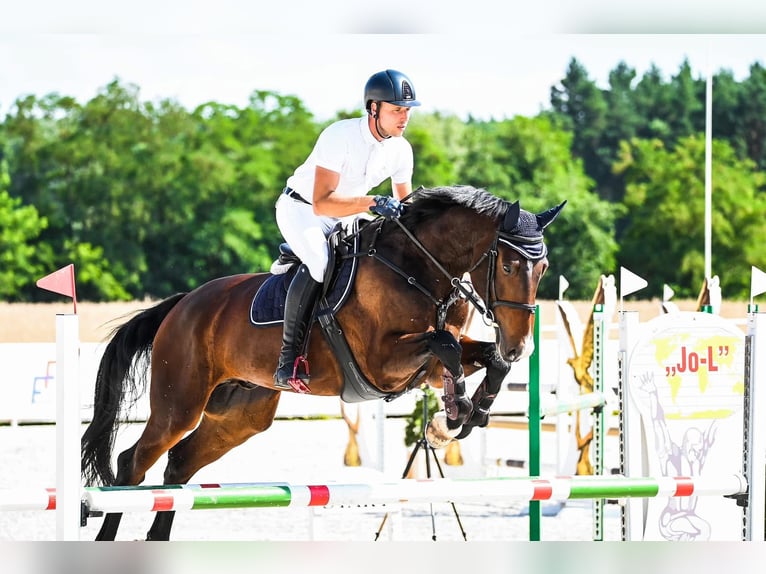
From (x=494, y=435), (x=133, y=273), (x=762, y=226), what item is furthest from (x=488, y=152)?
(x=494, y=435)

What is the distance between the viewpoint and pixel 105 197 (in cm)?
2778

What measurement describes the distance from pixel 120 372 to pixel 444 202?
5.40 ft

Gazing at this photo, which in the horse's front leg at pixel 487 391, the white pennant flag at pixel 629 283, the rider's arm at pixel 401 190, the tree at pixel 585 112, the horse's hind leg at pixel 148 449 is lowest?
the horse's hind leg at pixel 148 449

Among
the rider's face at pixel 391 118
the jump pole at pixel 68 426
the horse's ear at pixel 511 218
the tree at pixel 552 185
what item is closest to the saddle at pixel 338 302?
the rider's face at pixel 391 118

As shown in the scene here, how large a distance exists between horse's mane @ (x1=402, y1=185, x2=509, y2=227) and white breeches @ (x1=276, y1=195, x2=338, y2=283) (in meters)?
0.32

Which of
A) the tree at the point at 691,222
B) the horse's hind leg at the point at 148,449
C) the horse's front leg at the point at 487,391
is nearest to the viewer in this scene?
the horse's front leg at the point at 487,391

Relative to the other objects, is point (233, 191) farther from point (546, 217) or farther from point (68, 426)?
point (68, 426)

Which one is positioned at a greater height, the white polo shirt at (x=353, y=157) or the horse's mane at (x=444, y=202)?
the white polo shirt at (x=353, y=157)

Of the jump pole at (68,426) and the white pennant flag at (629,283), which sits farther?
the white pennant flag at (629,283)

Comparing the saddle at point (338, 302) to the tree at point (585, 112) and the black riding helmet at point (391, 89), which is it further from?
the tree at point (585, 112)

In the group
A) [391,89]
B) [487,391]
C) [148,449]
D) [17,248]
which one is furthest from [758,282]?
[17,248]

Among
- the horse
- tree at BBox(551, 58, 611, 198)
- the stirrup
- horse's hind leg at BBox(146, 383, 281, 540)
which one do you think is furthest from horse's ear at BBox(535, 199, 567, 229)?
tree at BBox(551, 58, 611, 198)

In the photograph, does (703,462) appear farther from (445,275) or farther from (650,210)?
(650,210)

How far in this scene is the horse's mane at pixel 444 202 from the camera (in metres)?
3.90
